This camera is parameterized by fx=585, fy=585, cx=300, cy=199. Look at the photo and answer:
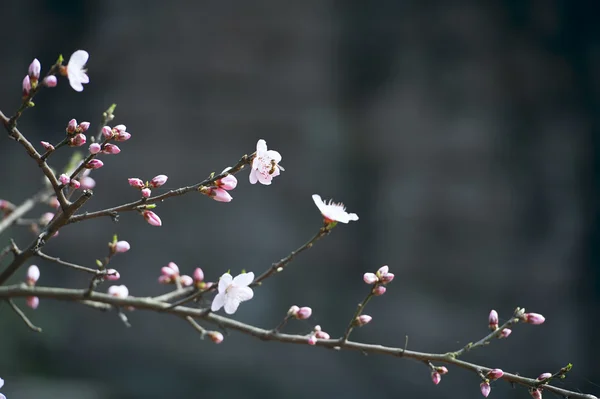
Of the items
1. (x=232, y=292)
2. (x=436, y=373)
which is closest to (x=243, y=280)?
(x=232, y=292)

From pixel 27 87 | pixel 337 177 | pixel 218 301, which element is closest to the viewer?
pixel 27 87

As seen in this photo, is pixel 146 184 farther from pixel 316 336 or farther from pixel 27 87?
pixel 316 336

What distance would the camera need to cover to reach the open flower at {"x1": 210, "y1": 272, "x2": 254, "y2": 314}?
28.4 inches

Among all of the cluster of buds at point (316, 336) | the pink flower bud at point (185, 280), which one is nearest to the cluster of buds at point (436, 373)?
the cluster of buds at point (316, 336)

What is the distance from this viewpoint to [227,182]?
68 cm

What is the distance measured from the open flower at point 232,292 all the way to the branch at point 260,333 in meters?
0.02

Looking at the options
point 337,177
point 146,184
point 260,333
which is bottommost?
point 260,333

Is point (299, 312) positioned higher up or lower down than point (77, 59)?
lower down

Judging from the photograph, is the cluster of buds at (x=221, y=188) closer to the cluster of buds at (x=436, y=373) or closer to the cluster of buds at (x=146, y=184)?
the cluster of buds at (x=146, y=184)

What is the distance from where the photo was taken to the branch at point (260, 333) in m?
0.69

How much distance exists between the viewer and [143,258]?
2.96 metres

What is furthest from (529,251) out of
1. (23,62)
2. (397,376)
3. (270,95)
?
(23,62)

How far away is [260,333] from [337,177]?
7.32 feet

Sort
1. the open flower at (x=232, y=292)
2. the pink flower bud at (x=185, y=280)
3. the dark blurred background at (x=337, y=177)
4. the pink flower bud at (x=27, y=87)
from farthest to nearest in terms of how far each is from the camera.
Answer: the dark blurred background at (x=337, y=177) → the pink flower bud at (x=185, y=280) → the open flower at (x=232, y=292) → the pink flower bud at (x=27, y=87)
